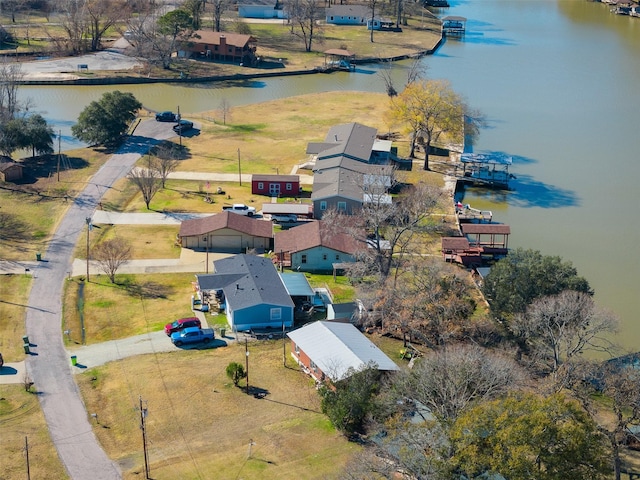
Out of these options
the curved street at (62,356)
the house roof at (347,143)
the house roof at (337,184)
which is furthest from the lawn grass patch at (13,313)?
the house roof at (347,143)

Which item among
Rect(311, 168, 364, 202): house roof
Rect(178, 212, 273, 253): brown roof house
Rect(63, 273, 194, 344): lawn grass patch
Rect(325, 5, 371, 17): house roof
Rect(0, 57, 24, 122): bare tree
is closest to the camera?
Rect(63, 273, 194, 344): lawn grass patch

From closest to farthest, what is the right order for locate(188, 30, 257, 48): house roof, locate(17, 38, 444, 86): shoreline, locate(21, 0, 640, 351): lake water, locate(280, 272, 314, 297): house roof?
locate(280, 272, 314, 297): house roof → locate(21, 0, 640, 351): lake water → locate(17, 38, 444, 86): shoreline → locate(188, 30, 257, 48): house roof

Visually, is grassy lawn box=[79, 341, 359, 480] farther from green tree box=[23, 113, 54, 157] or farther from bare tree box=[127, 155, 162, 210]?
green tree box=[23, 113, 54, 157]

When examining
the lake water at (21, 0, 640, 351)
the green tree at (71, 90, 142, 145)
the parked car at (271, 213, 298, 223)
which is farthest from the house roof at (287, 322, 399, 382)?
the green tree at (71, 90, 142, 145)

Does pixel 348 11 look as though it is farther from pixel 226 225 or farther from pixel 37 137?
pixel 226 225

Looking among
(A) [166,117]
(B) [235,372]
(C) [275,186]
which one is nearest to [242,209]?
(C) [275,186]

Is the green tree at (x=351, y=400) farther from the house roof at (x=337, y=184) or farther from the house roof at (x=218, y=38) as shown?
the house roof at (x=218, y=38)
